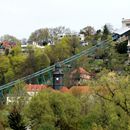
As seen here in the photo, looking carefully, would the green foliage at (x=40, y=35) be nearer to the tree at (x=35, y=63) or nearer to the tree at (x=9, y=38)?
the tree at (x=9, y=38)

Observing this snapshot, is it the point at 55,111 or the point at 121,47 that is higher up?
the point at 121,47

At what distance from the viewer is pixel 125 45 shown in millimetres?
56469

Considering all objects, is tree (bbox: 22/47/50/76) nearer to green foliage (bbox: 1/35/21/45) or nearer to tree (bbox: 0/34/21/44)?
tree (bbox: 0/34/21/44)

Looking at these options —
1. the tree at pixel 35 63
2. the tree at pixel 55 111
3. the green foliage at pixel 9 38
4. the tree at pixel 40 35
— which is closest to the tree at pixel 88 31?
the tree at pixel 40 35

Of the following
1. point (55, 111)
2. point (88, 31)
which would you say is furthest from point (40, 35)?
point (55, 111)

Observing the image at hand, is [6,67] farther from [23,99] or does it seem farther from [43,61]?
[23,99]

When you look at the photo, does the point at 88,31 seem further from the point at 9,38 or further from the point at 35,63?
the point at 9,38

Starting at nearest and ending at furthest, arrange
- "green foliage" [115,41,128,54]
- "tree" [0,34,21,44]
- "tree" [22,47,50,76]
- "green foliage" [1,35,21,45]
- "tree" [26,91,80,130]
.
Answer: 1. "tree" [26,91,80,130]
2. "green foliage" [115,41,128,54]
3. "tree" [22,47,50,76]
4. "tree" [0,34,21,44]
5. "green foliage" [1,35,21,45]

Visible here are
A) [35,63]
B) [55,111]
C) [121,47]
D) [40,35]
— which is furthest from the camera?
[40,35]

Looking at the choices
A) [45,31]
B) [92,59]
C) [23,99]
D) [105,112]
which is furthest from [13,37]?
[105,112]

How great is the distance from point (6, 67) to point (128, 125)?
140ft

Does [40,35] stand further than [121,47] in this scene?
Yes

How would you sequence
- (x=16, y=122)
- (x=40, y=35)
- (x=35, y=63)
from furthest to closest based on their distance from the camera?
(x=40, y=35) → (x=35, y=63) → (x=16, y=122)

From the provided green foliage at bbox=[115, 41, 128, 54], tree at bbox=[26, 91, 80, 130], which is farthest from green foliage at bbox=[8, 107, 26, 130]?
green foliage at bbox=[115, 41, 128, 54]
